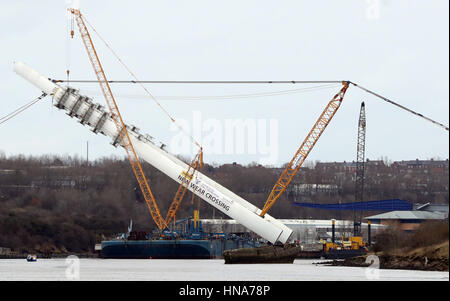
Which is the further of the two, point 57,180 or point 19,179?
point 57,180

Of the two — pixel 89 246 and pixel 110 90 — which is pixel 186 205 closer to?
pixel 89 246

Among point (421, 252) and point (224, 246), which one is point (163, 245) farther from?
point (421, 252)

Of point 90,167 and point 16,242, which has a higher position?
point 90,167

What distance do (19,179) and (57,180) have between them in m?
10.8

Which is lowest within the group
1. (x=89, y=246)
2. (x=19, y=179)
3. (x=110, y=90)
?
(x=89, y=246)

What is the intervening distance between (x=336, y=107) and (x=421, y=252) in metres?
31.7

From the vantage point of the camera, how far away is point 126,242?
10681cm

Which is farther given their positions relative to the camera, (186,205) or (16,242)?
(186,205)
